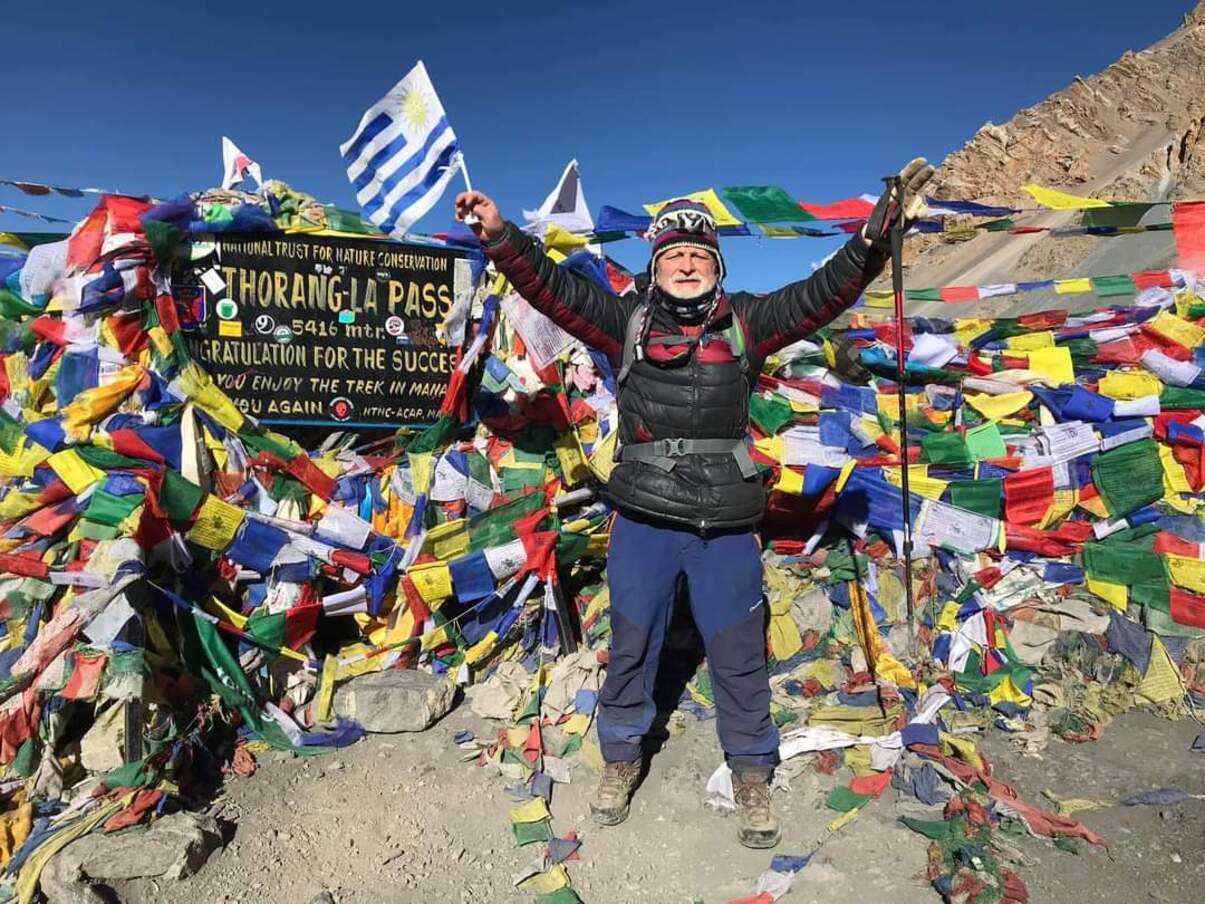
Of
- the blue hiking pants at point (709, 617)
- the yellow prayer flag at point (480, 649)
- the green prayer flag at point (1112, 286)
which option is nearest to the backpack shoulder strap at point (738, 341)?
the blue hiking pants at point (709, 617)

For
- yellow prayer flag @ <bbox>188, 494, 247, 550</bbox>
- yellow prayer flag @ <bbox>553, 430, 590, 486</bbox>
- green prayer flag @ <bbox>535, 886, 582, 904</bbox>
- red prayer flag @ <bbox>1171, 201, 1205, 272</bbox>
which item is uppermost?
red prayer flag @ <bbox>1171, 201, 1205, 272</bbox>

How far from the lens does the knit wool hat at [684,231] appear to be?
3699mm

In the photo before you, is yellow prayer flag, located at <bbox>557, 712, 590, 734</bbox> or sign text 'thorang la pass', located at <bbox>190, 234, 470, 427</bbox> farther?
sign text 'thorang la pass', located at <bbox>190, 234, 470, 427</bbox>

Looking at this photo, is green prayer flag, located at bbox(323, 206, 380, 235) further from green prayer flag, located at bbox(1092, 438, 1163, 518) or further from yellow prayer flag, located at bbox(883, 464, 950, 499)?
green prayer flag, located at bbox(1092, 438, 1163, 518)

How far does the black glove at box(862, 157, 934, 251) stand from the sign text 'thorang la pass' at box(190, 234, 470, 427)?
9.74 feet

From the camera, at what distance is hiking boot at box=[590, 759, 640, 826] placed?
154 inches

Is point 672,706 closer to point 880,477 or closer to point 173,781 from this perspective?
point 880,477

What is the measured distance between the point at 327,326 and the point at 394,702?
8.04 ft

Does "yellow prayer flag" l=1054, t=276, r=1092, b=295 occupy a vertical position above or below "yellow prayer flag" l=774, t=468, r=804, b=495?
above

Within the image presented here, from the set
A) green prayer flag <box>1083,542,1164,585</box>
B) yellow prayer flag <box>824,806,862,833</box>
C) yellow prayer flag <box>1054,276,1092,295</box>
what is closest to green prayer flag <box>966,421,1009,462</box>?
green prayer flag <box>1083,542,1164,585</box>

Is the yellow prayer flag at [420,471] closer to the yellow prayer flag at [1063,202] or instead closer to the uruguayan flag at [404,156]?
the uruguayan flag at [404,156]

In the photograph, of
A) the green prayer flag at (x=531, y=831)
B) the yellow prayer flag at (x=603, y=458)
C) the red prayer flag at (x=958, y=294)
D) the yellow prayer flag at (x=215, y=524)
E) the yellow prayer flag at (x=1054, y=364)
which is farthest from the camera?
the red prayer flag at (x=958, y=294)

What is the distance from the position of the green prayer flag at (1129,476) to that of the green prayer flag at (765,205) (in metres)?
2.61

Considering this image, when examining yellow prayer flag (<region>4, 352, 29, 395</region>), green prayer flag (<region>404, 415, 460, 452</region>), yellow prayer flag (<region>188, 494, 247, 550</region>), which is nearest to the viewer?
yellow prayer flag (<region>188, 494, 247, 550</region>)
